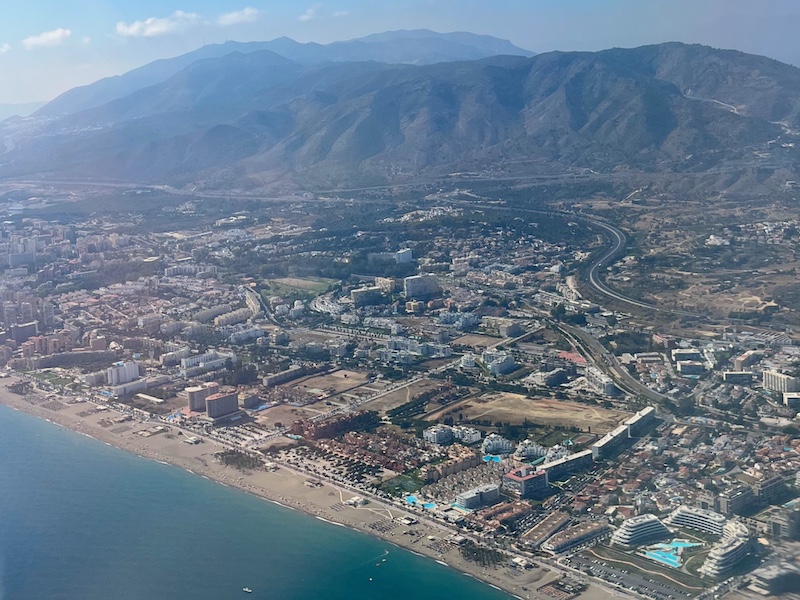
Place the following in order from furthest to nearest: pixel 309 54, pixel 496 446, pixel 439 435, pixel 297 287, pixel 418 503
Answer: pixel 309 54
pixel 297 287
pixel 439 435
pixel 496 446
pixel 418 503

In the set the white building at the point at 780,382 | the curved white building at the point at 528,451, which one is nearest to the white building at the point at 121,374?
the curved white building at the point at 528,451

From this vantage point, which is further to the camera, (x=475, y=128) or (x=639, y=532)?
(x=475, y=128)

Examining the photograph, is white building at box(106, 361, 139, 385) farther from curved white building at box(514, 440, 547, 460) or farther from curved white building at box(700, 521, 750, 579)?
curved white building at box(700, 521, 750, 579)

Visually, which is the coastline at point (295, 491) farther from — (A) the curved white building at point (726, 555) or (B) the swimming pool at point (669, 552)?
(A) the curved white building at point (726, 555)

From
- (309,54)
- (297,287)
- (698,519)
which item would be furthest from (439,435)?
(309,54)

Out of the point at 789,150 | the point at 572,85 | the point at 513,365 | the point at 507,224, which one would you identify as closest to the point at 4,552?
the point at 513,365

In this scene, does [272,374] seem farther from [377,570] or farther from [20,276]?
[20,276]

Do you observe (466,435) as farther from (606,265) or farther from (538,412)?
(606,265)
